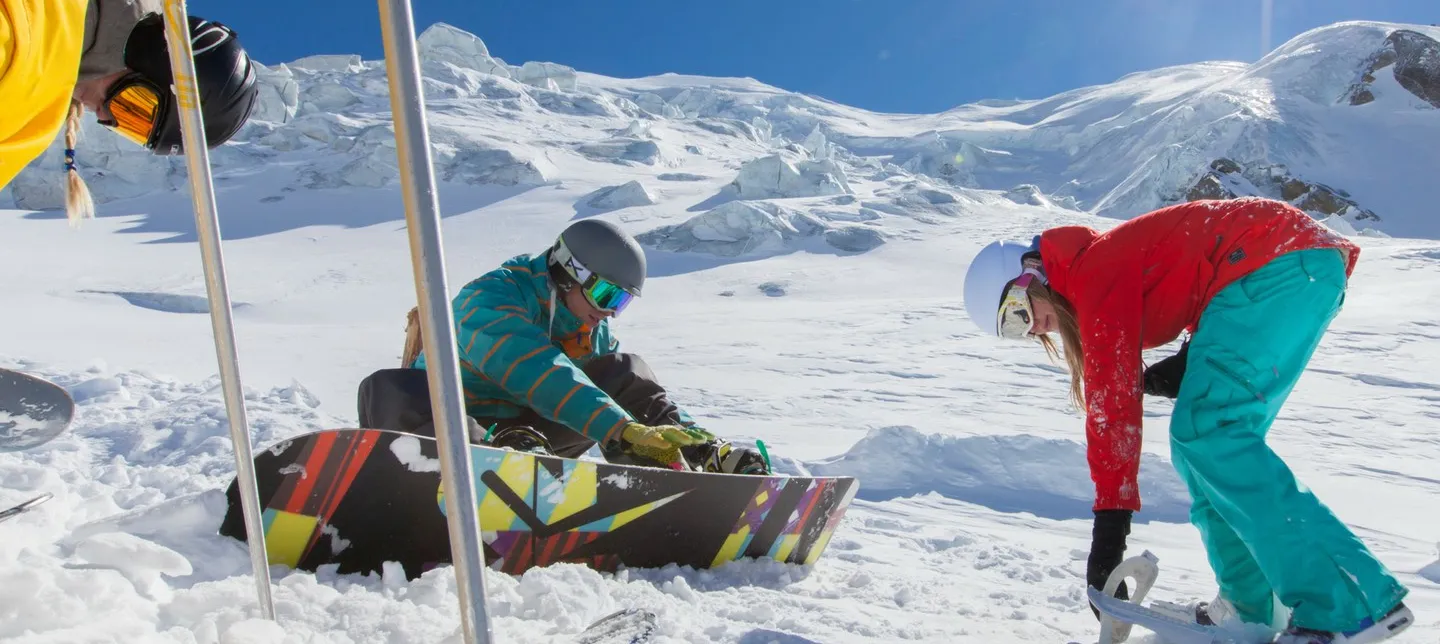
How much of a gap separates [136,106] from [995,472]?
4356 millimetres

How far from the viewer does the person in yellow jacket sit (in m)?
1.01

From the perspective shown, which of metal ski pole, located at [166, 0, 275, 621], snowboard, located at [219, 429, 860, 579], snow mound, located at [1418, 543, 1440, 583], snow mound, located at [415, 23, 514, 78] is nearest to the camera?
metal ski pole, located at [166, 0, 275, 621]

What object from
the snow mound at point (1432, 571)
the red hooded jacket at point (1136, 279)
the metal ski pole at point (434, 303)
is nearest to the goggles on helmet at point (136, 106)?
the metal ski pole at point (434, 303)

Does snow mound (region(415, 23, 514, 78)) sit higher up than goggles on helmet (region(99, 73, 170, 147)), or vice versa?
snow mound (region(415, 23, 514, 78))

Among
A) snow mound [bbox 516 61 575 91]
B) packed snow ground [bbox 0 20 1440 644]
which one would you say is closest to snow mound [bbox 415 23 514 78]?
snow mound [bbox 516 61 575 91]

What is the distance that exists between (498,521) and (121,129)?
47.8 inches

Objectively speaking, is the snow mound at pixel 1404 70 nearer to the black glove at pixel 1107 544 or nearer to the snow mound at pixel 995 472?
the snow mound at pixel 995 472

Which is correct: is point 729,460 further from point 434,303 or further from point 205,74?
point 434,303

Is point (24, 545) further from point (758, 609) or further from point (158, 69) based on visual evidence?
point (758, 609)

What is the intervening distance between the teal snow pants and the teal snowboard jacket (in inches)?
65.1

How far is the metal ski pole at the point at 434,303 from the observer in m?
1.05

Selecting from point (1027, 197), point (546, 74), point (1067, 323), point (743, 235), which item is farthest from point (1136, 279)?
point (546, 74)

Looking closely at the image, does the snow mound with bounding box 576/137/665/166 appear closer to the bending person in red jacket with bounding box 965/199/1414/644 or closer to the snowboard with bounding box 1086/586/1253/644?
the bending person in red jacket with bounding box 965/199/1414/644

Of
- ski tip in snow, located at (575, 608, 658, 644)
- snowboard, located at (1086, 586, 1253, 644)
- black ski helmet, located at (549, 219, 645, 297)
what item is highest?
black ski helmet, located at (549, 219, 645, 297)
